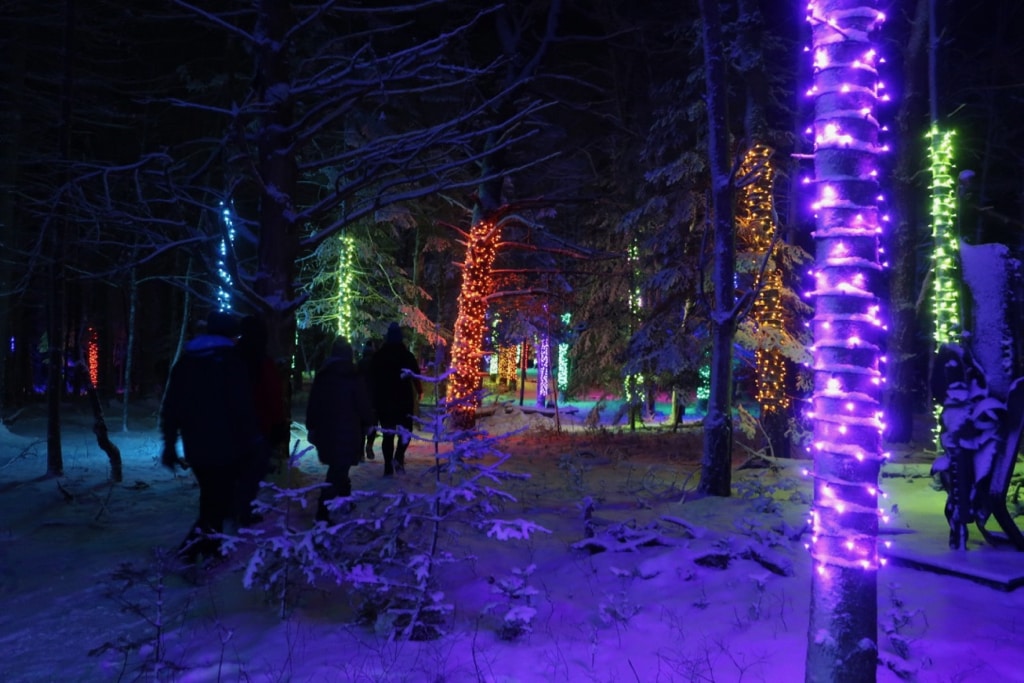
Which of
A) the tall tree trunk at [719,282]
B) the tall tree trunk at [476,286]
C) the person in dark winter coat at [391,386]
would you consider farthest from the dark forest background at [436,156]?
the person in dark winter coat at [391,386]

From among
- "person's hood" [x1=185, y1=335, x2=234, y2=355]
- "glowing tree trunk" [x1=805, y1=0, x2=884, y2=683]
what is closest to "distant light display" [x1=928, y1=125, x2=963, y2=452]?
"glowing tree trunk" [x1=805, y1=0, x2=884, y2=683]

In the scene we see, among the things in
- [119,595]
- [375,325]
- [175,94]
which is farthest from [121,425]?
[119,595]

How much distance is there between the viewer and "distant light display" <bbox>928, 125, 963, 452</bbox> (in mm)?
10242

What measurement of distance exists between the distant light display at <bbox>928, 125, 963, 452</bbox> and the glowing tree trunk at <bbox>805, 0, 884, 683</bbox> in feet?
26.1

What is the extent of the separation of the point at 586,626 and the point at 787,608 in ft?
4.68

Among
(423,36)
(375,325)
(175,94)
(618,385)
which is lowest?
(618,385)

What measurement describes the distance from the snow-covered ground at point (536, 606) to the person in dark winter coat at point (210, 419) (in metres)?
0.51

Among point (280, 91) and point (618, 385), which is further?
point (618, 385)

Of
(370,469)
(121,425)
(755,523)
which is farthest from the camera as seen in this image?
(121,425)

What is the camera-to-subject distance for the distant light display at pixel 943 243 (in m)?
10.2

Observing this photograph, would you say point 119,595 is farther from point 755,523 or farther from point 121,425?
point 121,425

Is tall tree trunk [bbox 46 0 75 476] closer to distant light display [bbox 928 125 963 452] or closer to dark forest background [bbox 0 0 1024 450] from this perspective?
dark forest background [bbox 0 0 1024 450]

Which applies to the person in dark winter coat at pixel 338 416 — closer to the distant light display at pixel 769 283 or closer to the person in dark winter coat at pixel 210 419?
the person in dark winter coat at pixel 210 419

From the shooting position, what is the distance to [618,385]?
17203mm
